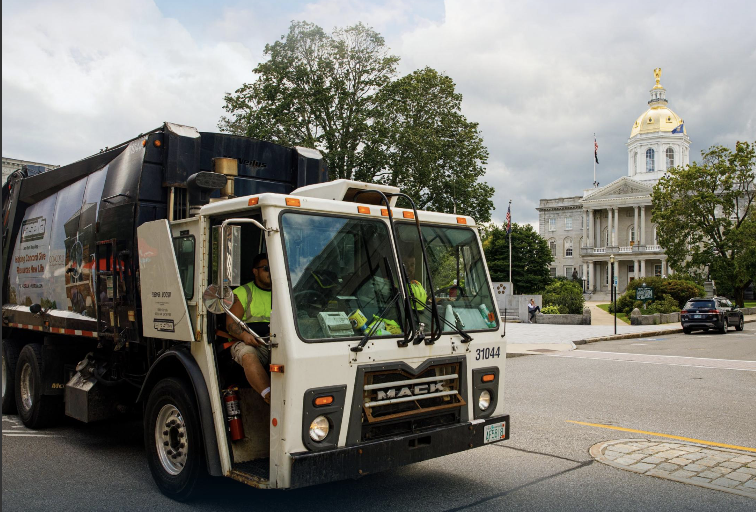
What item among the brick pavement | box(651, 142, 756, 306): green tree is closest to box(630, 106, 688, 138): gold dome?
box(651, 142, 756, 306): green tree

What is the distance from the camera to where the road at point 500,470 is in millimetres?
5305

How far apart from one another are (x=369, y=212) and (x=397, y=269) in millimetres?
487

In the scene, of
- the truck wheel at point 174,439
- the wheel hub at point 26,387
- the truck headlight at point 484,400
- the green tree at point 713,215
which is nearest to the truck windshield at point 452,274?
the truck headlight at point 484,400

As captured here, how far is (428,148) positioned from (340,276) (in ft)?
94.3

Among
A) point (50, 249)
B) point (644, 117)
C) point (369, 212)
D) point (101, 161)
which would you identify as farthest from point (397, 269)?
point (644, 117)

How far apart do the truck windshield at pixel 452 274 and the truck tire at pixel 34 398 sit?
494cm

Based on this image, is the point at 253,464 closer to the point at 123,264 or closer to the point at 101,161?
the point at 123,264

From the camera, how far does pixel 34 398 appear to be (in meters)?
7.78

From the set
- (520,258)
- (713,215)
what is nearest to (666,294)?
(713,215)

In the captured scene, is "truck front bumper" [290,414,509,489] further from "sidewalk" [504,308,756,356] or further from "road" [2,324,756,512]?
"sidewalk" [504,308,756,356]

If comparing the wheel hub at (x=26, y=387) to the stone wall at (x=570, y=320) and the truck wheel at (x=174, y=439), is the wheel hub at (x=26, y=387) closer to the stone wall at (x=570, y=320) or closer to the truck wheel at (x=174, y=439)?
the truck wheel at (x=174, y=439)

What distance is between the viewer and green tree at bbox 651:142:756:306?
47.2 m

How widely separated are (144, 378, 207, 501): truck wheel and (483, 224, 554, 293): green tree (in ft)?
248

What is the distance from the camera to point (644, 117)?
108375 mm
